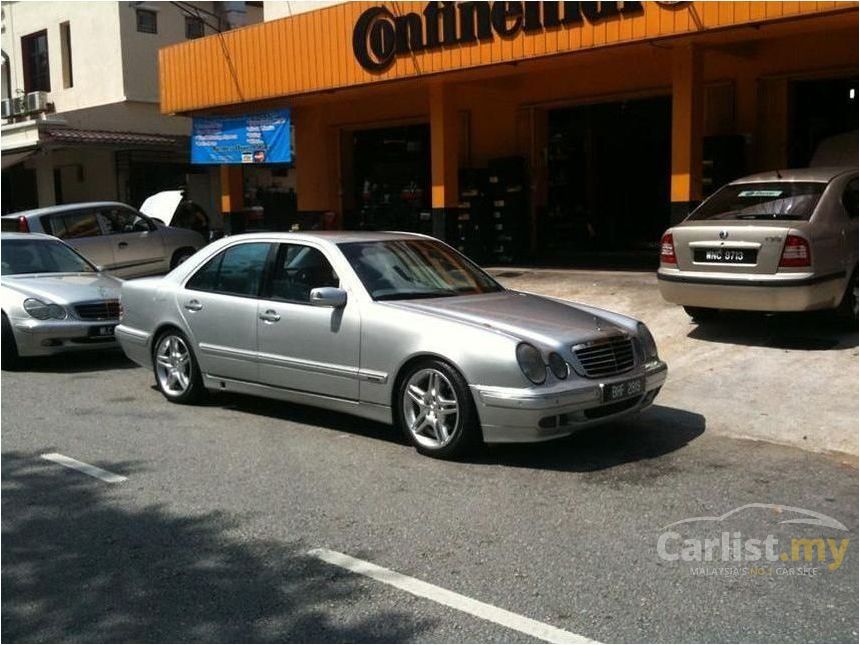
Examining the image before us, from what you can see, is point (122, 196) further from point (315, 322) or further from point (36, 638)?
point (36, 638)

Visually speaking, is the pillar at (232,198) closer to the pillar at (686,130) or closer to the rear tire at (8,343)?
the rear tire at (8,343)

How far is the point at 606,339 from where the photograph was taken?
6250 mm

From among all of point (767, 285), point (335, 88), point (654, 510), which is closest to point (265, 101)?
point (335, 88)

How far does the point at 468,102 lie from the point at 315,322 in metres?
11.3

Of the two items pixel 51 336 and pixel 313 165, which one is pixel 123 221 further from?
pixel 51 336

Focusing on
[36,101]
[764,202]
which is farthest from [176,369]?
[36,101]

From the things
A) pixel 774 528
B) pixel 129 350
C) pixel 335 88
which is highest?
pixel 335 88

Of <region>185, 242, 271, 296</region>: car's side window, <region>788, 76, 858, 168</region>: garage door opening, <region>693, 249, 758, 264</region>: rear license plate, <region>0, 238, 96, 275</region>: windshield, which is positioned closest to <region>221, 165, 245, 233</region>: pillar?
<region>0, 238, 96, 275</region>: windshield

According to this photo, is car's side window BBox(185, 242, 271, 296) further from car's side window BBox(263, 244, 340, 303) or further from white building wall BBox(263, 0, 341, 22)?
white building wall BBox(263, 0, 341, 22)

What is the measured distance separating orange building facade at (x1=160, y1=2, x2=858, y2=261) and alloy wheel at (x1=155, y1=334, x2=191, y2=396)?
253 inches

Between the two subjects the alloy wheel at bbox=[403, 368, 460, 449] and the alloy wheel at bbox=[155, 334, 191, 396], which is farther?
the alloy wheel at bbox=[155, 334, 191, 396]

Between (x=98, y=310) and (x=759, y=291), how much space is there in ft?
22.5

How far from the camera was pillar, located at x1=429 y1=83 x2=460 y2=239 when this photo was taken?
14.5 metres

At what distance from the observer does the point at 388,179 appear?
63.3ft
